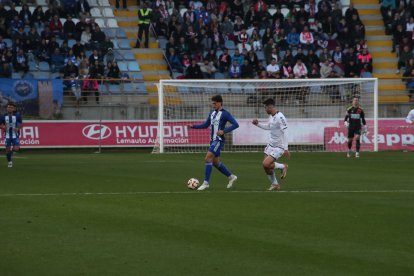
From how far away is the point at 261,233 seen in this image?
1319 cm

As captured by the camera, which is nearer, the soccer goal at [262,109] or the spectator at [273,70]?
the soccer goal at [262,109]

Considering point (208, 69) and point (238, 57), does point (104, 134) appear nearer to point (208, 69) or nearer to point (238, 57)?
point (208, 69)

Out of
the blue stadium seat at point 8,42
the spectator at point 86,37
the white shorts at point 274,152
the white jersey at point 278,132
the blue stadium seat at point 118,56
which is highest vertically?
the spectator at point 86,37

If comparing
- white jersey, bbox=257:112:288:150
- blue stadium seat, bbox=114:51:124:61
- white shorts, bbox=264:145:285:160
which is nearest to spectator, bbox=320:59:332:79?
blue stadium seat, bbox=114:51:124:61

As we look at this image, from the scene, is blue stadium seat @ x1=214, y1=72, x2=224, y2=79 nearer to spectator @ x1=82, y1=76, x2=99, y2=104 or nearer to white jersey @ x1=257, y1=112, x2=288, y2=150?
spectator @ x1=82, y1=76, x2=99, y2=104

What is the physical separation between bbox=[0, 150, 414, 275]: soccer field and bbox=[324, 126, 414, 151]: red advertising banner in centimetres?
1332

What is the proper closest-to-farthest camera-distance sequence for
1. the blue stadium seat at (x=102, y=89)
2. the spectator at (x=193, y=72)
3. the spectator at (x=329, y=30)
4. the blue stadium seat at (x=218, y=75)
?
the blue stadium seat at (x=102, y=89), the spectator at (x=193, y=72), the blue stadium seat at (x=218, y=75), the spectator at (x=329, y=30)

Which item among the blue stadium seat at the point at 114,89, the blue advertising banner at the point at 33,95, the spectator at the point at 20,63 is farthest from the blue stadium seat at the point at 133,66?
the blue advertising banner at the point at 33,95

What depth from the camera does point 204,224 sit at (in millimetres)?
14211

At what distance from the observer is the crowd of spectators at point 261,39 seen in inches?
1681

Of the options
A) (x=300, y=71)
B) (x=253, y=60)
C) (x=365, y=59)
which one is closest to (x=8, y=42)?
(x=253, y=60)

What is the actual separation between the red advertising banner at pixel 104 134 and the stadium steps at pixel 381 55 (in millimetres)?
8906

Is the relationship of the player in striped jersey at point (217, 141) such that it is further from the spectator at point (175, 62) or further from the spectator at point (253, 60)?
the spectator at point (175, 62)

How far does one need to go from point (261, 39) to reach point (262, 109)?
18.7ft
